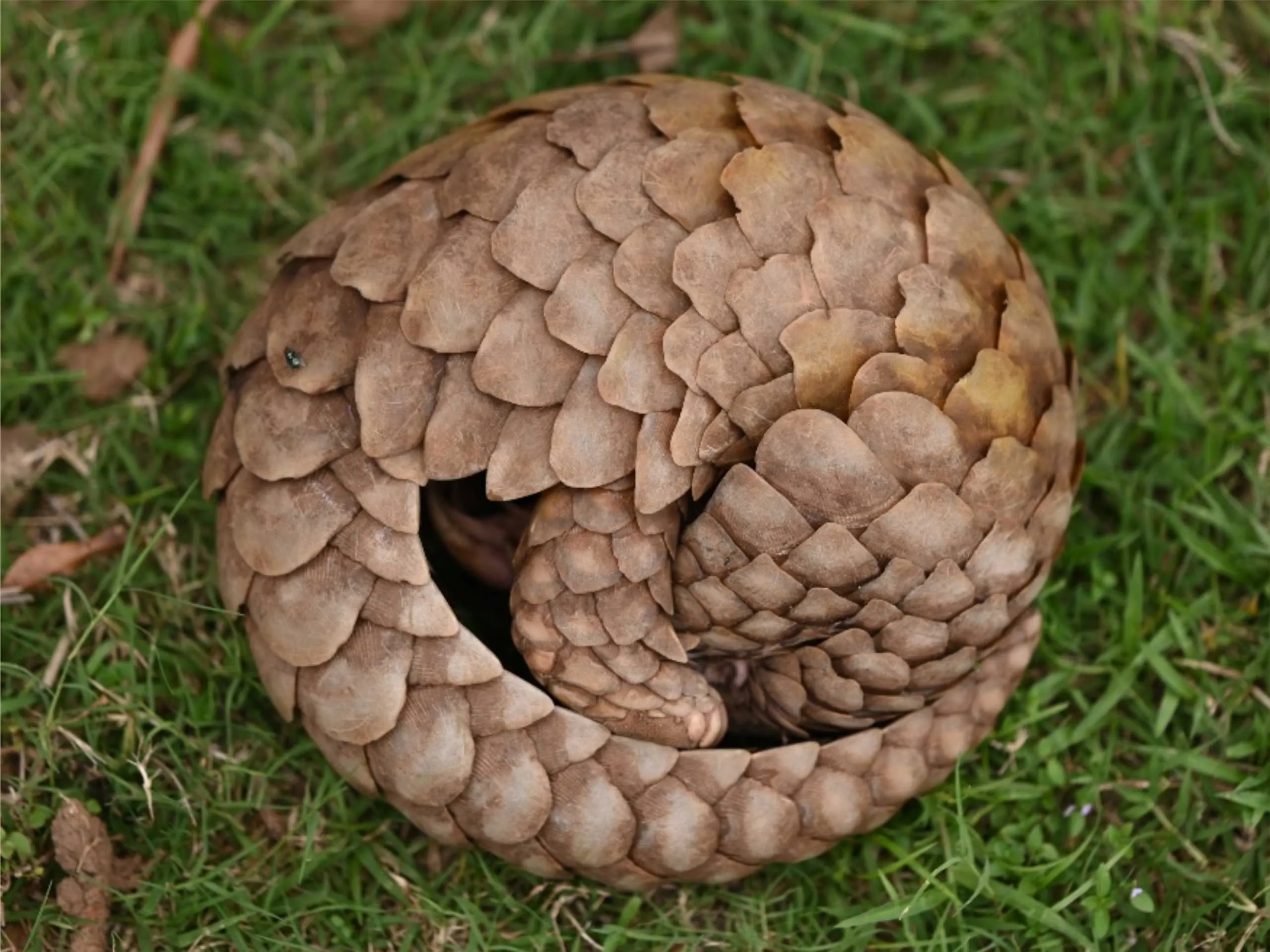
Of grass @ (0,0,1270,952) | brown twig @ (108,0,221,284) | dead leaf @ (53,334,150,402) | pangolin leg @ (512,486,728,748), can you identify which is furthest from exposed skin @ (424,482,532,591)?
brown twig @ (108,0,221,284)

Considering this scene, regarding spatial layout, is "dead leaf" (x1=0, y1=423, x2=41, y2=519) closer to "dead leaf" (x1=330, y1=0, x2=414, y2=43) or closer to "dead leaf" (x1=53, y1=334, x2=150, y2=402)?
"dead leaf" (x1=53, y1=334, x2=150, y2=402)

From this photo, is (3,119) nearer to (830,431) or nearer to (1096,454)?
(830,431)

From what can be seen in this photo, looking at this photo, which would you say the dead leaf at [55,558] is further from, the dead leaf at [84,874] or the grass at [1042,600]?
the dead leaf at [84,874]

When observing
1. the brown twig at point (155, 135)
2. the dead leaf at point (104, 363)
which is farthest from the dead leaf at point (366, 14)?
the dead leaf at point (104, 363)

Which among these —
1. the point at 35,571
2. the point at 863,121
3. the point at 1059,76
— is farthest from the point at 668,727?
the point at 1059,76

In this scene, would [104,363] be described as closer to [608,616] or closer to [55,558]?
[55,558]
